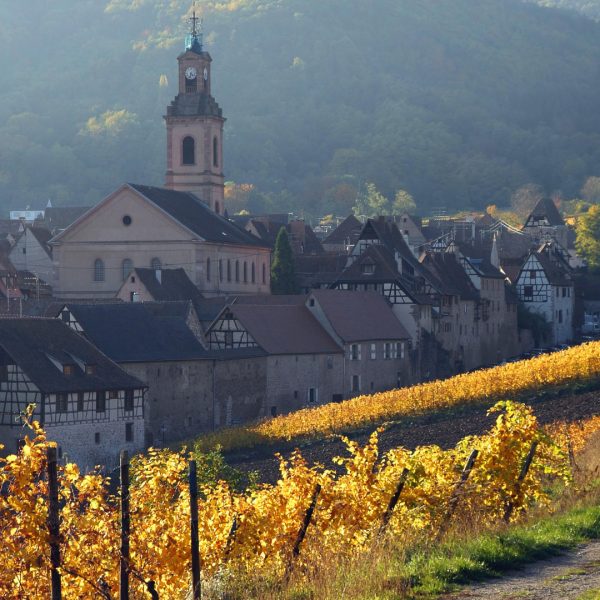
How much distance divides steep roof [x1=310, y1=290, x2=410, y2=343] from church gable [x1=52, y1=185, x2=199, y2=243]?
12.8 meters

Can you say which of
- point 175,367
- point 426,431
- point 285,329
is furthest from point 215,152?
point 426,431

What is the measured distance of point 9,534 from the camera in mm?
17641

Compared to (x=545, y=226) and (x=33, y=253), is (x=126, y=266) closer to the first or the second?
(x=33, y=253)

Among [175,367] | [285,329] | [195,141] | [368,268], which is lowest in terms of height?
[175,367]

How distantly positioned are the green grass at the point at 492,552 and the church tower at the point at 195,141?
290 feet

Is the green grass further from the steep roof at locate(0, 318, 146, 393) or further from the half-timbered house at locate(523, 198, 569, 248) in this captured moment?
the half-timbered house at locate(523, 198, 569, 248)

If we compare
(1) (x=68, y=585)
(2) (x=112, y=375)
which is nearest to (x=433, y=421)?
(2) (x=112, y=375)

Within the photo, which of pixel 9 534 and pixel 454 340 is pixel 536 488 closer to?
pixel 9 534

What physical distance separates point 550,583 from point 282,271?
260ft

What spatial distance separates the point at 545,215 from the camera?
158000mm

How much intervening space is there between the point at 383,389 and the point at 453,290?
17.5 m

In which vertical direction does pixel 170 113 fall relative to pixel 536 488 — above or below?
above

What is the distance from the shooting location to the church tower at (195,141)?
108 meters

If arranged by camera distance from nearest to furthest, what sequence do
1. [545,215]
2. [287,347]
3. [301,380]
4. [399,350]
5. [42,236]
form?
1. [287,347]
2. [301,380]
3. [399,350]
4. [42,236]
5. [545,215]
